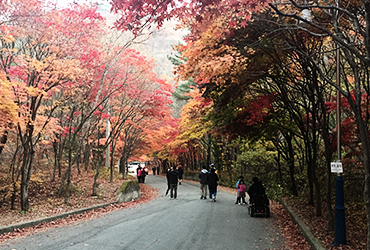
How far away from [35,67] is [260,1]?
7647 millimetres

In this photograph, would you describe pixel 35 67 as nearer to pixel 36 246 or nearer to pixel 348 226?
pixel 36 246

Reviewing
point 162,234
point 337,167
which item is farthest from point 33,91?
point 337,167

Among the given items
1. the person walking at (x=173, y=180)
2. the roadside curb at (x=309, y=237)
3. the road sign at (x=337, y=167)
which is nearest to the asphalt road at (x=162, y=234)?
the roadside curb at (x=309, y=237)

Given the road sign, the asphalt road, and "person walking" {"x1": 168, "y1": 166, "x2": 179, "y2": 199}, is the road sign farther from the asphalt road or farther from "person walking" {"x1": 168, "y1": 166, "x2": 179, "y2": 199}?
"person walking" {"x1": 168, "y1": 166, "x2": 179, "y2": 199}

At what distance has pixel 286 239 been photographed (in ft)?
22.7

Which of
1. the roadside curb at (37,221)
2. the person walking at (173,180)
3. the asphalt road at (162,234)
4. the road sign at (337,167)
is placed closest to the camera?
the road sign at (337,167)

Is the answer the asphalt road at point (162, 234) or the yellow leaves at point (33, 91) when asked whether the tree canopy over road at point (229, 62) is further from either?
the asphalt road at point (162, 234)

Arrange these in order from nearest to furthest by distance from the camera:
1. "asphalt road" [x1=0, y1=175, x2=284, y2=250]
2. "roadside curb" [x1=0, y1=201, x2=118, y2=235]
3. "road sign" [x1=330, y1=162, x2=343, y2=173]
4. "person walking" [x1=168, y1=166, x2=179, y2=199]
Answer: "road sign" [x1=330, y1=162, x2=343, y2=173]
"asphalt road" [x1=0, y1=175, x2=284, y2=250]
"roadside curb" [x1=0, y1=201, x2=118, y2=235]
"person walking" [x1=168, y1=166, x2=179, y2=199]

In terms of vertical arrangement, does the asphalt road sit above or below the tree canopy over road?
below

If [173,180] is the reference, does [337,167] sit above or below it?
above

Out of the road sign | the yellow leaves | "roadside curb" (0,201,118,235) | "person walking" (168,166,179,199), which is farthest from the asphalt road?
"person walking" (168,166,179,199)

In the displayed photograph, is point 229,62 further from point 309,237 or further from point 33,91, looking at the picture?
point 33,91

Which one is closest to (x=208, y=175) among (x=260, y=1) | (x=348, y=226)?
(x=348, y=226)

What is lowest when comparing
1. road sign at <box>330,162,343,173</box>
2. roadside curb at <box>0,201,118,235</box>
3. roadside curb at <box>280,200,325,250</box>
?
roadside curb at <box>0,201,118,235</box>
